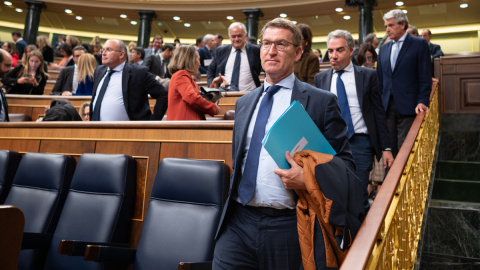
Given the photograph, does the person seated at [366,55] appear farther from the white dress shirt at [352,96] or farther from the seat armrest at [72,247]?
the seat armrest at [72,247]

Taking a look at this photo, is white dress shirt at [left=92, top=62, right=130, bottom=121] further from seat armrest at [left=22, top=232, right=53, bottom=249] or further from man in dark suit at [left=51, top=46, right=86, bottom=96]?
man in dark suit at [left=51, top=46, right=86, bottom=96]

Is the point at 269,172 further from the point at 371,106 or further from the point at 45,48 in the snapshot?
the point at 45,48

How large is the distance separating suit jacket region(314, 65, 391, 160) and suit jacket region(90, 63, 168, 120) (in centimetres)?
137

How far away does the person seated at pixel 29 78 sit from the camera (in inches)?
203

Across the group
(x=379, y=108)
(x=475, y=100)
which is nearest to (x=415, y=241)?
(x=379, y=108)

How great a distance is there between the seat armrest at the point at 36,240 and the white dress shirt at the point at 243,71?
2.56m

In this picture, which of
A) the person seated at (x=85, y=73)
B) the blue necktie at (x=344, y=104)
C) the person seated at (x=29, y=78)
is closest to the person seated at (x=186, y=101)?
the blue necktie at (x=344, y=104)

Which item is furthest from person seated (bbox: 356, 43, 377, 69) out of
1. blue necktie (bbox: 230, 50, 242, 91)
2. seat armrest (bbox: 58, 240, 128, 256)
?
seat armrest (bbox: 58, 240, 128, 256)

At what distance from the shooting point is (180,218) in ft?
5.90

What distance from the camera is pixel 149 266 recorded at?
5.83 ft

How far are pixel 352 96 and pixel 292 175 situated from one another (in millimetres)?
1234

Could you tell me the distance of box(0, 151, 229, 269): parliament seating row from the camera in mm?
1747

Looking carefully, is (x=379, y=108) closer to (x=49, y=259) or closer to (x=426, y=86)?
(x=426, y=86)

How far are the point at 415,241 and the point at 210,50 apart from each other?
558cm
